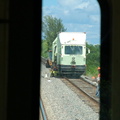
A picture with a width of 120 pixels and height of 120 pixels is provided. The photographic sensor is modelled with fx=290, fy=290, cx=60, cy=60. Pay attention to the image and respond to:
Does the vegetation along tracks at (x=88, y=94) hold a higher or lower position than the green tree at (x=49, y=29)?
lower

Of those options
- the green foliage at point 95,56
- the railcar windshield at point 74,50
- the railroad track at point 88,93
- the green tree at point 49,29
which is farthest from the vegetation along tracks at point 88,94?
the railcar windshield at point 74,50

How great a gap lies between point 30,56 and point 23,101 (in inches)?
9.1

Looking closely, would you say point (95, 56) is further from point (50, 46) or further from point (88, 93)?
point (88, 93)

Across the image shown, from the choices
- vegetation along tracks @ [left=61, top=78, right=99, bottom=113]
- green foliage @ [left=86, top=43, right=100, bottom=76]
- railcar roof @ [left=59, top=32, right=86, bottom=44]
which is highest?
railcar roof @ [left=59, top=32, right=86, bottom=44]

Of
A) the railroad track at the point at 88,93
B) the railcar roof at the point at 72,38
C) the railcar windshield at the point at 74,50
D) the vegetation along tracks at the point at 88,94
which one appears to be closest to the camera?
the vegetation along tracks at the point at 88,94

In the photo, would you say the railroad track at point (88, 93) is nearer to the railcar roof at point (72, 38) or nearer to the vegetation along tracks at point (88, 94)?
the vegetation along tracks at point (88, 94)

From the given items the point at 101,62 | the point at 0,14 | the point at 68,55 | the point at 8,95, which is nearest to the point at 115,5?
the point at 101,62

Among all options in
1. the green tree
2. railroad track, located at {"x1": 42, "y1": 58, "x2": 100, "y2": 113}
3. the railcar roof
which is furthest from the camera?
the railcar roof

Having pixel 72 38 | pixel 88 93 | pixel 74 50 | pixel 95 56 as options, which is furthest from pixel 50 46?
pixel 74 50

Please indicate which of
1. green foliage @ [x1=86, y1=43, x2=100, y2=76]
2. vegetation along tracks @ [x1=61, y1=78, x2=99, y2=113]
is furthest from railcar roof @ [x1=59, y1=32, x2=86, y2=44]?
green foliage @ [x1=86, y1=43, x2=100, y2=76]

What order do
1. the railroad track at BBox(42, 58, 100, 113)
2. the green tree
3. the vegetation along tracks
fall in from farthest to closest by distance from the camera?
1. the railroad track at BBox(42, 58, 100, 113)
2. the vegetation along tracks
3. the green tree

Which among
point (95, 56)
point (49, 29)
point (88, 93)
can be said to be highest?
point (49, 29)

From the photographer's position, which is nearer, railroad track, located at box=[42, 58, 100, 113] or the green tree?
the green tree

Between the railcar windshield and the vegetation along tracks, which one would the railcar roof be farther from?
the vegetation along tracks
